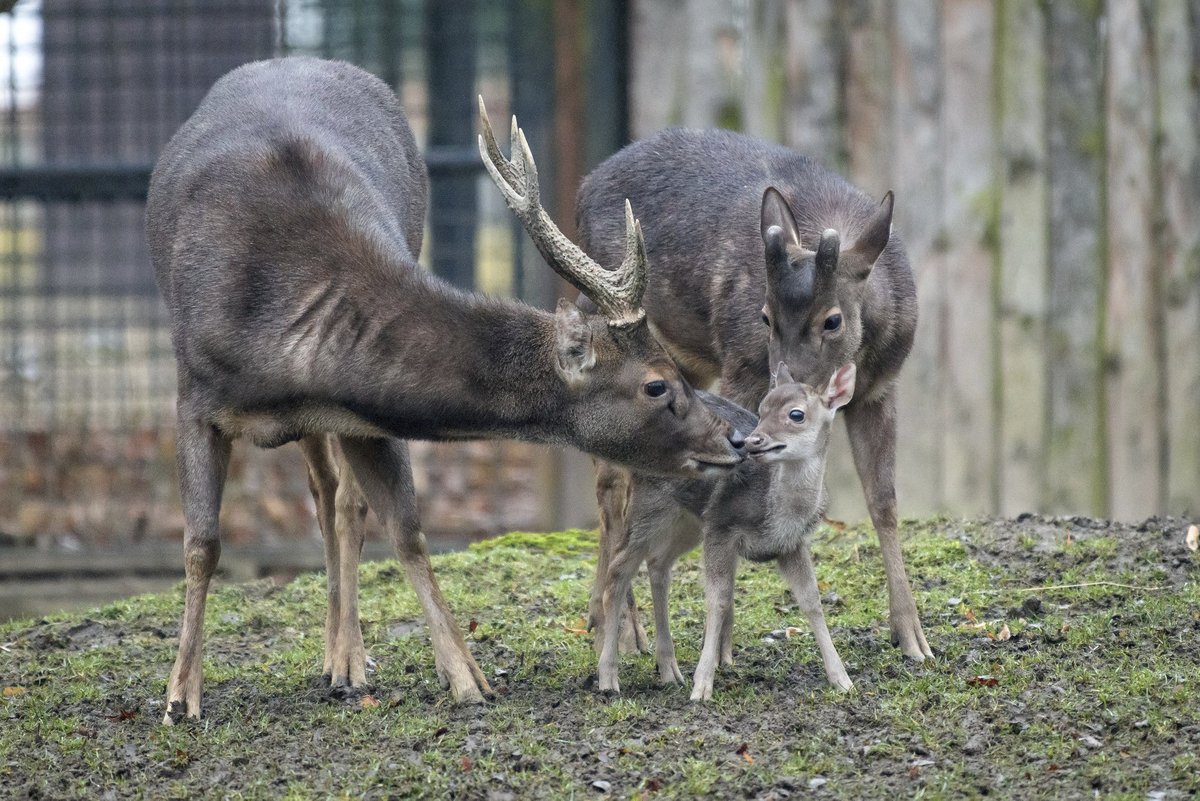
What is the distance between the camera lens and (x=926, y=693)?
21.4ft

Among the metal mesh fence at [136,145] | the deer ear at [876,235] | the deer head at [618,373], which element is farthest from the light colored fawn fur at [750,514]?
the metal mesh fence at [136,145]

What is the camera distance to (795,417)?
6.82 m

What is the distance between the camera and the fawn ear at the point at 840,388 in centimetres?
702

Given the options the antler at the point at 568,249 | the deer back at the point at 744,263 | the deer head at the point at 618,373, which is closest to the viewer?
the antler at the point at 568,249

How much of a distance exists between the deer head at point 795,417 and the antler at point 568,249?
682 millimetres

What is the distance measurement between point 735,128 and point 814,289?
417cm

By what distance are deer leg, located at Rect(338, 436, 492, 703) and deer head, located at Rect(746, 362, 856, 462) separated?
1.46m

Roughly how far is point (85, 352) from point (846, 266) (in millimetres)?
6545

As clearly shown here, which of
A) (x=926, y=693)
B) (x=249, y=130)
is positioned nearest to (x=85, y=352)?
(x=249, y=130)

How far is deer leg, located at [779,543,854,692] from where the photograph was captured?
6770 mm

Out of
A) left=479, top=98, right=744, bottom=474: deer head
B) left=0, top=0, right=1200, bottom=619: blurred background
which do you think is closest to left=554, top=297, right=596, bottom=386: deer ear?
left=479, top=98, right=744, bottom=474: deer head

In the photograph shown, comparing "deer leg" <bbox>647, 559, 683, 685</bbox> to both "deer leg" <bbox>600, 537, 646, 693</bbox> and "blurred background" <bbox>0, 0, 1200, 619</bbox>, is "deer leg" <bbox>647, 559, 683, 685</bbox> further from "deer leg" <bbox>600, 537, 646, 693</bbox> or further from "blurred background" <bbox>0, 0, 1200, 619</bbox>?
"blurred background" <bbox>0, 0, 1200, 619</bbox>

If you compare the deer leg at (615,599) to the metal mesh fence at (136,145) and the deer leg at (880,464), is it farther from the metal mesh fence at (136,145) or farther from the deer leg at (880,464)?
the metal mesh fence at (136,145)

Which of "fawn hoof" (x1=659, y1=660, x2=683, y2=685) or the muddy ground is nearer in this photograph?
the muddy ground
